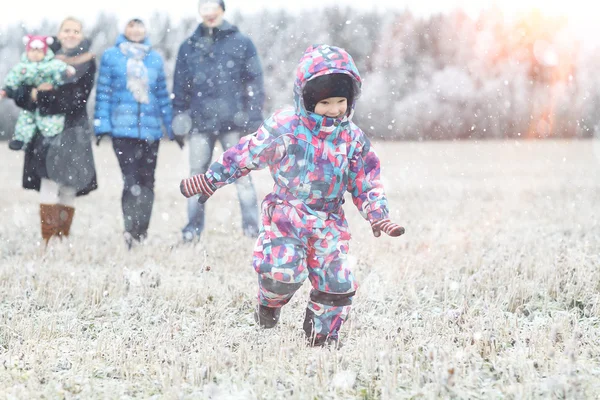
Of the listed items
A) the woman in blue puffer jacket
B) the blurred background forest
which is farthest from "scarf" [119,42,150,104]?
the blurred background forest

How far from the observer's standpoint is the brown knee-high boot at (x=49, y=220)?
6.12 m

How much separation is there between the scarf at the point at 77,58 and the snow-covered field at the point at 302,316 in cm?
147

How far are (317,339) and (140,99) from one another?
3385 mm

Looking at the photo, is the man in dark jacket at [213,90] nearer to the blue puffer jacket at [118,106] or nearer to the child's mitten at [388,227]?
the blue puffer jacket at [118,106]

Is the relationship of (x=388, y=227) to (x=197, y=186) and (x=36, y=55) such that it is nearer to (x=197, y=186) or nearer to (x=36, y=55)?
(x=197, y=186)

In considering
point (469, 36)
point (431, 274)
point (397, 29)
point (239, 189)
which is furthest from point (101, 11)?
point (431, 274)

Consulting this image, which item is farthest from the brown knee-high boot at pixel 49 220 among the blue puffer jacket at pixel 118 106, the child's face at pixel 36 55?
the child's face at pixel 36 55

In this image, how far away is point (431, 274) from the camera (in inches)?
197

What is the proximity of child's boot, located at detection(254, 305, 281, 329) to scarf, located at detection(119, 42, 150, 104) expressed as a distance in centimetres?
305

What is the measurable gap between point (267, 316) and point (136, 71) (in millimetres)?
3216

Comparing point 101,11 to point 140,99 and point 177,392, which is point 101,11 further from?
point 177,392

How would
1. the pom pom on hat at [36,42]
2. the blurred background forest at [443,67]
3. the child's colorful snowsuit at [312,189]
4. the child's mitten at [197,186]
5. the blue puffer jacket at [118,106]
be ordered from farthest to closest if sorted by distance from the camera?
the blurred background forest at [443,67] → the blue puffer jacket at [118,106] → the pom pom on hat at [36,42] → the child's colorful snowsuit at [312,189] → the child's mitten at [197,186]

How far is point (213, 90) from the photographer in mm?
6527

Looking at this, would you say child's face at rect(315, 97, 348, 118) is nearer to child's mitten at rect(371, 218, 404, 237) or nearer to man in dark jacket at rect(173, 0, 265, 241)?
child's mitten at rect(371, 218, 404, 237)
